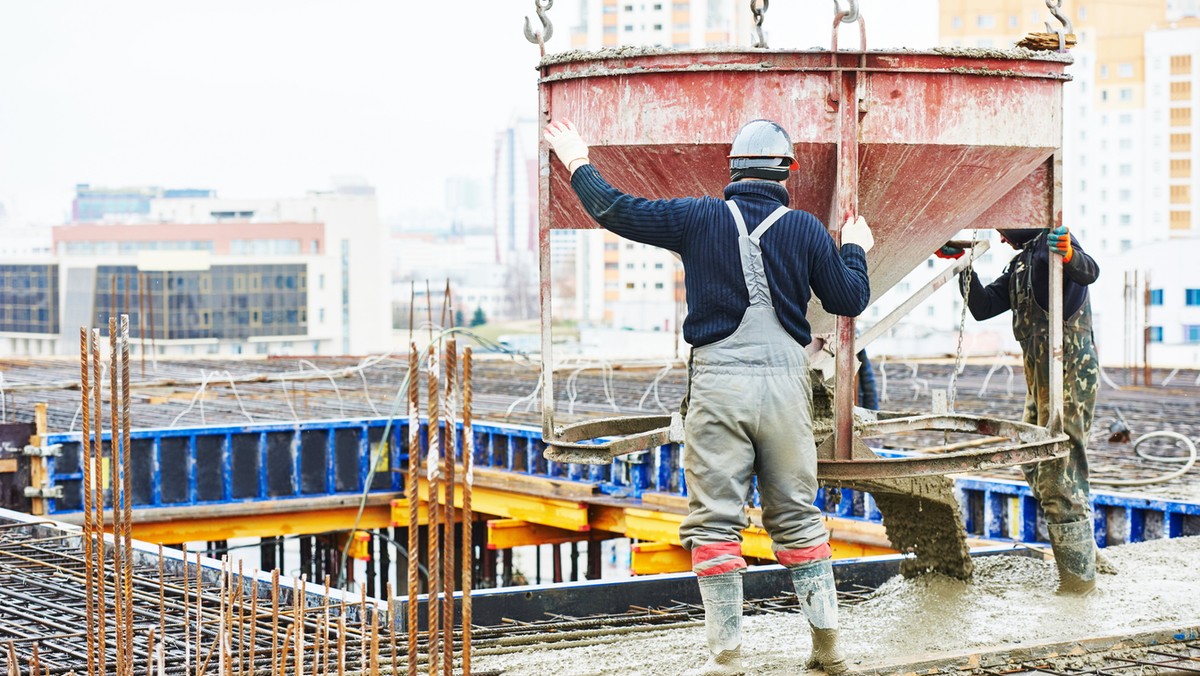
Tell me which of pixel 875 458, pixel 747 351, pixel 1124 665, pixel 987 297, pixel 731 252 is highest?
pixel 731 252

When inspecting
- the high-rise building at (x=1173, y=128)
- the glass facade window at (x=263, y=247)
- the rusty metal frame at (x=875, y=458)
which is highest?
the high-rise building at (x=1173, y=128)

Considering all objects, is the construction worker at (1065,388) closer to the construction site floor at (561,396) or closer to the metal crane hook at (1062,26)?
the metal crane hook at (1062,26)

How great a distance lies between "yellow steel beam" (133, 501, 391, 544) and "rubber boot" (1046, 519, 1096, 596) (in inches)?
350

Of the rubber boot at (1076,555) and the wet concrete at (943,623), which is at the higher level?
the rubber boot at (1076,555)

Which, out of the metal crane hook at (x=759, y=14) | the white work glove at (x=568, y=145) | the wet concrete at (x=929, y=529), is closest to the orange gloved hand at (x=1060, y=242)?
the wet concrete at (x=929, y=529)

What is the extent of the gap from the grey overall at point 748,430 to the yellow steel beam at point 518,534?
28.4 feet

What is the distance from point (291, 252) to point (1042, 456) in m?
97.0

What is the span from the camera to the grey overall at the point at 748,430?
17.7 ft

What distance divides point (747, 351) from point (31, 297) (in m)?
87.9

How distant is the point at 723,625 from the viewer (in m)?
5.59

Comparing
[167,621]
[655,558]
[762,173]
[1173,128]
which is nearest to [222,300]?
[1173,128]

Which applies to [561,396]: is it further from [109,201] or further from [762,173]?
[109,201]

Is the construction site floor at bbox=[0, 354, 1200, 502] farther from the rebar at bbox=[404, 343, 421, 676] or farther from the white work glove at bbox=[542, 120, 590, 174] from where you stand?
the rebar at bbox=[404, 343, 421, 676]

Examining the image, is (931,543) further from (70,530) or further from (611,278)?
(611,278)
